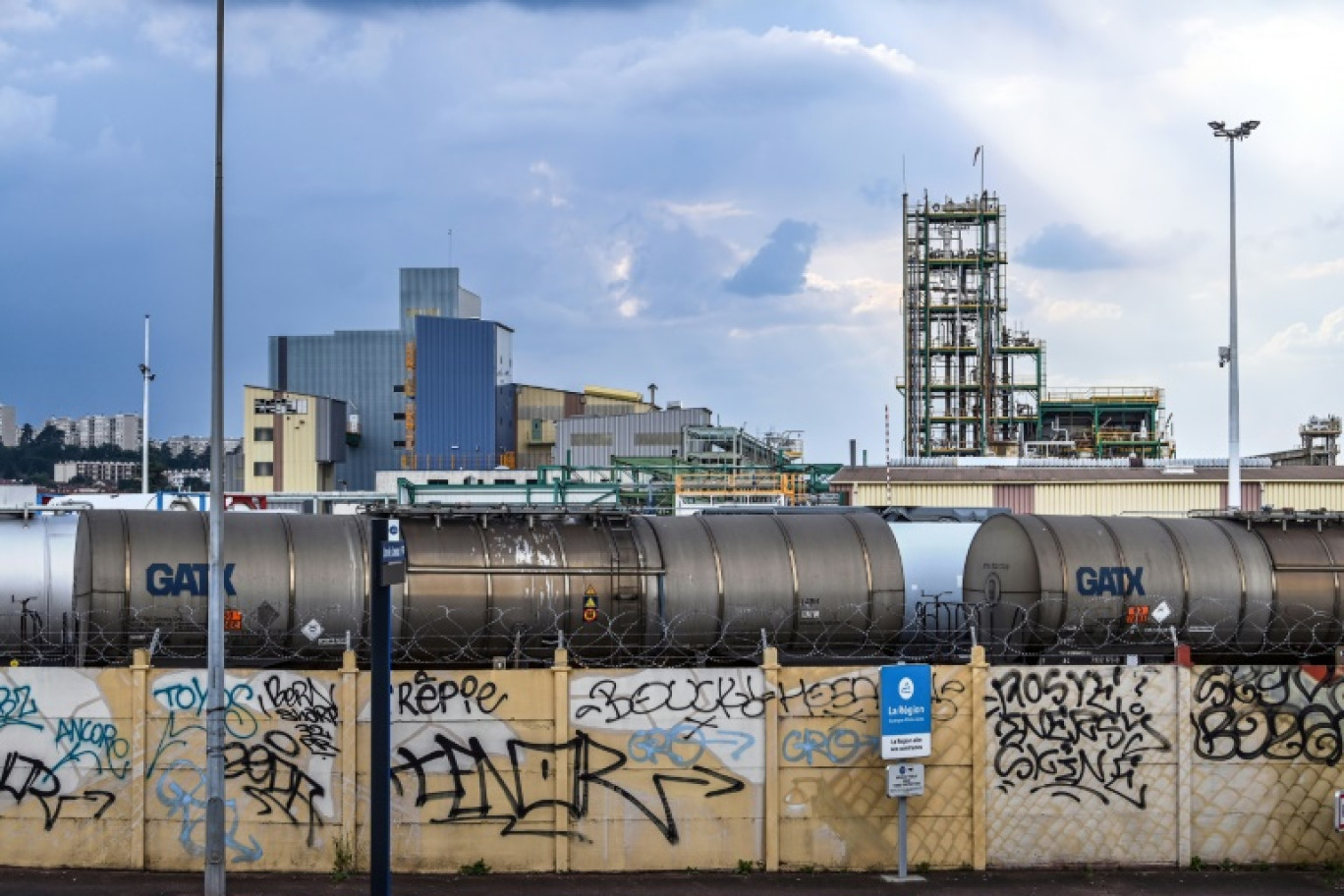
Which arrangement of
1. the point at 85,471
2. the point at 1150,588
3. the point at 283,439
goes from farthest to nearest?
1. the point at 85,471
2. the point at 283,439
3. the point at 1150,588

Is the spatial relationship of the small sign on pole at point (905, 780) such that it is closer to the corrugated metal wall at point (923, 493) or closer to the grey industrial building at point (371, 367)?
the corrugated metal wall at point (923, 493)

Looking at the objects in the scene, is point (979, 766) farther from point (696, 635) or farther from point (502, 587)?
point (502, 587)

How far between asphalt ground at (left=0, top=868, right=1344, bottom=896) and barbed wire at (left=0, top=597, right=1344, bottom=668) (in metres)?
2.73

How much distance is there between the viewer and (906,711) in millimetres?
16672

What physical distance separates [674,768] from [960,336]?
67529 mm

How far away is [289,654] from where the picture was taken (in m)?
18.7

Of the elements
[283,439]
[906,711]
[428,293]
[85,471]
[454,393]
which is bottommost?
[906,711]

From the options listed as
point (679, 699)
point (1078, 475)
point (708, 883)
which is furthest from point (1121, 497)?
point (708, 883)

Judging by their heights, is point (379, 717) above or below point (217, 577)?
below

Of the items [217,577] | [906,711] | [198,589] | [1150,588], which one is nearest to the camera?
[217,577]

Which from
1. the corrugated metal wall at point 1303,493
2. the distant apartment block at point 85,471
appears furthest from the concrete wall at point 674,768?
the distant apartment block at point 85,471

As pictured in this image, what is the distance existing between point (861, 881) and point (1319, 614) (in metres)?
8.89

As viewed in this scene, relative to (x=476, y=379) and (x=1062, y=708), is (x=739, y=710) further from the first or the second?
(x=476, y=379)

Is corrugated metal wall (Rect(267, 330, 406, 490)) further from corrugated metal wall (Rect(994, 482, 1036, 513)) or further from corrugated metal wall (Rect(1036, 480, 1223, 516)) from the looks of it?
corrugated metal wall (Rect(1036, 480, 1223, 516))
